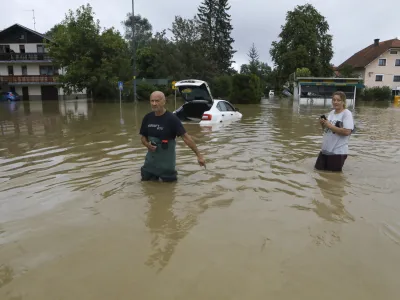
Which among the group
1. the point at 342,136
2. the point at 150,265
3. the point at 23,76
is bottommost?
the point at 150,265

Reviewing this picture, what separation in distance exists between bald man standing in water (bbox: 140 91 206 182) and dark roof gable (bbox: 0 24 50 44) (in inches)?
1876

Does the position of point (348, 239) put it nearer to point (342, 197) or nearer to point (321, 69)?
point (342, 197)

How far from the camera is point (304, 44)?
46719mm

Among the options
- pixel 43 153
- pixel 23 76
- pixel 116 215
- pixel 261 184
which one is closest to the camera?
pixel 116 215

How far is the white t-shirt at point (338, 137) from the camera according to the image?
5.48 m

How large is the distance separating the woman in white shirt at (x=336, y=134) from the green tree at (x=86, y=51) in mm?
29496

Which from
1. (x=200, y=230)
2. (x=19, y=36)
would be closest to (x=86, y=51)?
(x=19, y=36)

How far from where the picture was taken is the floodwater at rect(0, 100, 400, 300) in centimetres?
274

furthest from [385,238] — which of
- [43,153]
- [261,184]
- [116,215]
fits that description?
[43,153]

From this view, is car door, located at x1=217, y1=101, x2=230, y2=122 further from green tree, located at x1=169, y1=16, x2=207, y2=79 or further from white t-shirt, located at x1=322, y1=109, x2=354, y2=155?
green tree, located at x1=169, y1=16, x2=207, y2=79

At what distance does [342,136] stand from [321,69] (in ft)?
149

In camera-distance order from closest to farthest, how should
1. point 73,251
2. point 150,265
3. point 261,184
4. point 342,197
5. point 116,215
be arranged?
point 150,265 → point 73,251 → point 116,215 → point 342,197 → point 261,184

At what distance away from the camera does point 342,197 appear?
4891mm

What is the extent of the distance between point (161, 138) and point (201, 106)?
26.4 ft
